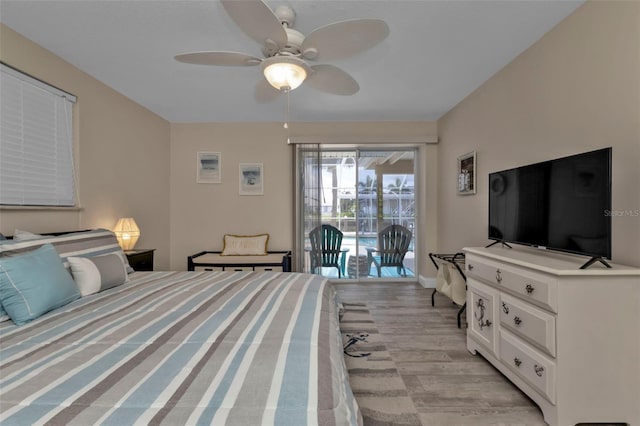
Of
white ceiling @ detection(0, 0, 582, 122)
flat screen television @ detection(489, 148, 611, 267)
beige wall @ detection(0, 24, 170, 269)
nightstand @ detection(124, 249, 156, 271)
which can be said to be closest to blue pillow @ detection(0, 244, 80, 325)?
beige wall @ detection(0, 24, 170, 269)

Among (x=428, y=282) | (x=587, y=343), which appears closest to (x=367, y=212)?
(x=428, y=282)

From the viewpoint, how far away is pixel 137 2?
1815 mm

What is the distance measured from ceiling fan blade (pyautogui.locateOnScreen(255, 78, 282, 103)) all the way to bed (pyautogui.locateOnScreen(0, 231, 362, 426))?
1.54 meters

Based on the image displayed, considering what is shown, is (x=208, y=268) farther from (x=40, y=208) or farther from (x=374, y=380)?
(x=374, y=380)

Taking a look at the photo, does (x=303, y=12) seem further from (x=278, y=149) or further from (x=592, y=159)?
(x=278, y=149)

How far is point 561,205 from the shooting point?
172cm

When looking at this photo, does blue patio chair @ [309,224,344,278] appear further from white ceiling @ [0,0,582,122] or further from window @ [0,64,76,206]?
window @ [0,64,76,206]

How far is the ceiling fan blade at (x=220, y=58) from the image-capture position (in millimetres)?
1715

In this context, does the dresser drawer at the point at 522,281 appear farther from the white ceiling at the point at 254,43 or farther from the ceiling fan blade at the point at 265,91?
the ceiling fan blade at the point at 265,91

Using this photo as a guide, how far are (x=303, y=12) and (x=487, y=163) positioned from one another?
2.22 meters

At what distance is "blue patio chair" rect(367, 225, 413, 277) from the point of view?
452 centimetres

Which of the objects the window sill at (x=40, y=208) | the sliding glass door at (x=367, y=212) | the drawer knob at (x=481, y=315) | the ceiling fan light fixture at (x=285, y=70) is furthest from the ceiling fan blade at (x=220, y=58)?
the sliding glass door at (x=367, y=212)

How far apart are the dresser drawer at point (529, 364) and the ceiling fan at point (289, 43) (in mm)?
1931

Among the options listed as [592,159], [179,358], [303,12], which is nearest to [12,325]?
[179,358]
